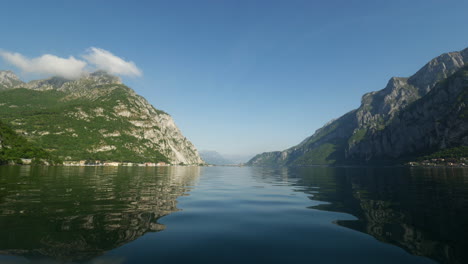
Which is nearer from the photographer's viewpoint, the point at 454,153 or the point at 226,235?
the point at 226,235

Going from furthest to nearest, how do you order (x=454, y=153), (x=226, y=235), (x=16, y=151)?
(x=454, y=153) < (x=16, y=151) < (x=226, y=235)

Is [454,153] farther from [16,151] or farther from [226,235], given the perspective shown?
[16,151]

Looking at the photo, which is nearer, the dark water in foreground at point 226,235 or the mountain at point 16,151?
the dark water in foreground at point 226,235

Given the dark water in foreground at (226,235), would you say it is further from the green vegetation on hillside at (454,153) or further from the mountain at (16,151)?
the green vegetation on hillside at (454,153)

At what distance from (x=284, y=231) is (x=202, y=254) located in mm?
5193

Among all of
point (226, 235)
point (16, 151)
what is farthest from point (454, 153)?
point (16, 151)

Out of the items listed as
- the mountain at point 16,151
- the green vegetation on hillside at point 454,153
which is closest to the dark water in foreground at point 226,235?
the mountain at point 16,151

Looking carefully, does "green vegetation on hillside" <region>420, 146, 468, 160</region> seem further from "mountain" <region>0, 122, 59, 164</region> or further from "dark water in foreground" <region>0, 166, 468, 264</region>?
"mountain" <region>0, 122, 59, 164</region>

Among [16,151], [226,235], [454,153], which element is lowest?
[226,235]

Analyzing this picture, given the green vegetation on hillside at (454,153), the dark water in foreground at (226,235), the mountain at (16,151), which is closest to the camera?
the dark water in foreground at (226,235)

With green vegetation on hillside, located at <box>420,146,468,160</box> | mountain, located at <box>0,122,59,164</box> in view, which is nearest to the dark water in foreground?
mountain, located at <box>0,122,59,164</box>

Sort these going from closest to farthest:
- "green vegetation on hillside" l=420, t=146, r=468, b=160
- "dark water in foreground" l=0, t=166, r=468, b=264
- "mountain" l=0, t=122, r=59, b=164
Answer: "dark water in foreground" l=0, t=166, r=468, b=264
"mountain" l=0, t=122, r=59, b=164
"green vegetation on hillside" l=420, t=146, r=468, b=160

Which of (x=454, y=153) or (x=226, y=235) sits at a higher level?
(x=454, y=153)

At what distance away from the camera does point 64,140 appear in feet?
634
